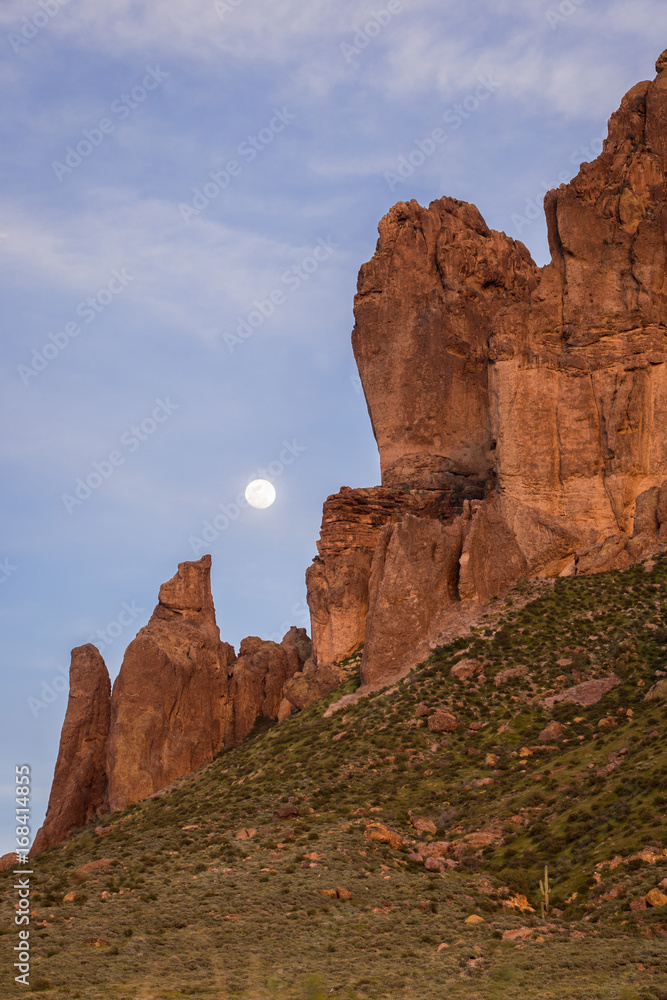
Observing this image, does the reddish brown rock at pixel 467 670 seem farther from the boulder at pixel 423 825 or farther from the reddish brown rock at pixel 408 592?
the boulder at pixel 423 825

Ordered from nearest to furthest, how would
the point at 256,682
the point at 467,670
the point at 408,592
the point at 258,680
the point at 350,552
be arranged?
1. the point at 467,670
2. the point at 408,592
3. the point at 350,552
4. the point at 256,682
5. the point at 258,680

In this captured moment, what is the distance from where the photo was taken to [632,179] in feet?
274

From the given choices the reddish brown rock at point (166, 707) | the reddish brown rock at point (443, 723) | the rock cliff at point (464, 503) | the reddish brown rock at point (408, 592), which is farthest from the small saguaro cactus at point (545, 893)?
the reddish brown rock at point (166, 707)

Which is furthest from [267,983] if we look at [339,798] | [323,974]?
[339,798]

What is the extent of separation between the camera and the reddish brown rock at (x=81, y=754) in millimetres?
75875

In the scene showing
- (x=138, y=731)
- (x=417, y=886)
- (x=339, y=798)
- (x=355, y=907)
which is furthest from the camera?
(x=138, y=731)

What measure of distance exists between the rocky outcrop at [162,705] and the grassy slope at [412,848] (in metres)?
5.77

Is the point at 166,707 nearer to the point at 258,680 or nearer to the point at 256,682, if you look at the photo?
the point at 256,682

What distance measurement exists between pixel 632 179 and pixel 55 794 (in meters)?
65.3

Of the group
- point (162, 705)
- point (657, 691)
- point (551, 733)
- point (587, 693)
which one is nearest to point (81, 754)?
point (162, 705)

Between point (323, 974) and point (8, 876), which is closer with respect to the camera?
point (323, 974)

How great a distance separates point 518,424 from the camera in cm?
7812

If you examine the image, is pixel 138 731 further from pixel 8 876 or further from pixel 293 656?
pixel 8 876

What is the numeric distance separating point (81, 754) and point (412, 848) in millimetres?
39258
